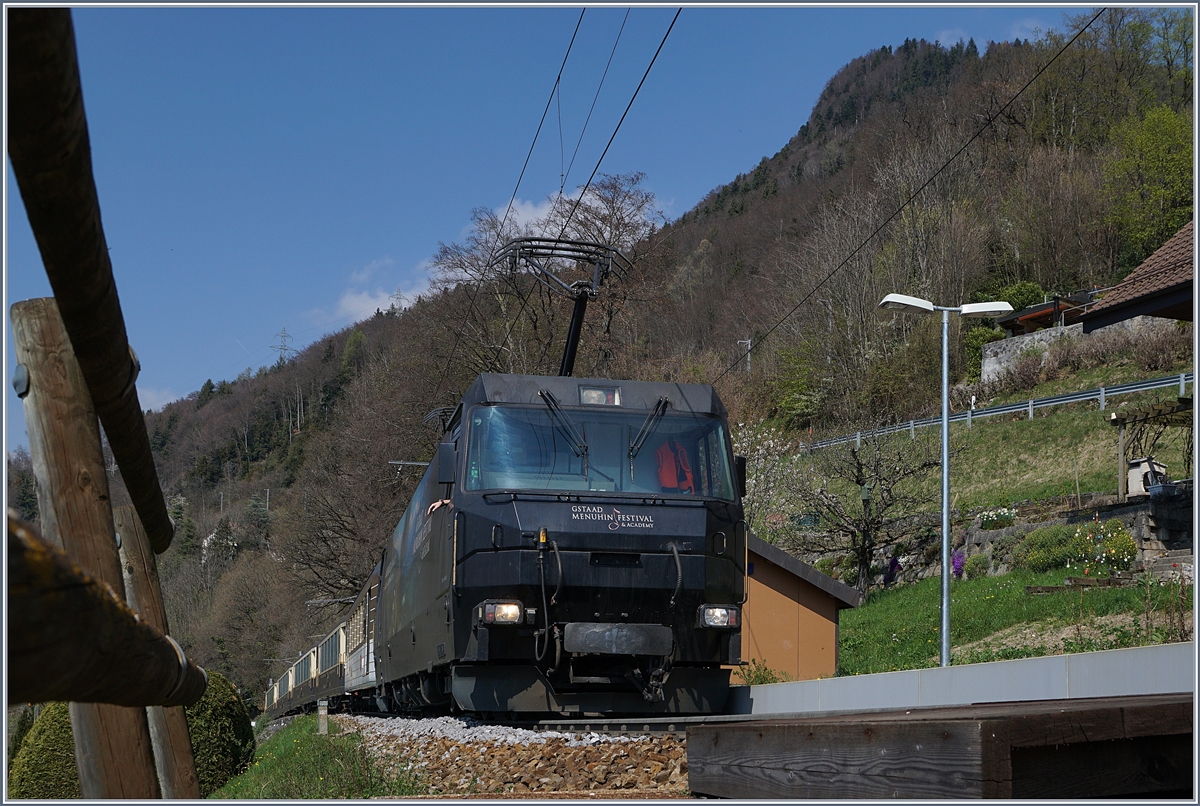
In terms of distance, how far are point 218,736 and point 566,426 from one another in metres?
6.97

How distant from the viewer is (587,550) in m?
9.78

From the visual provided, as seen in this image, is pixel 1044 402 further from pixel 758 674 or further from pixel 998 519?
pixel 758 674

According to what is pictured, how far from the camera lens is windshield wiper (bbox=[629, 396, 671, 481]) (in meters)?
10.5

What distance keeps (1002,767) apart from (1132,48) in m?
72.0

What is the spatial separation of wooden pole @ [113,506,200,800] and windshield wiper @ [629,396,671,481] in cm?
545

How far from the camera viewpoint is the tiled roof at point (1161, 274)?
Answer: 16.1 metres

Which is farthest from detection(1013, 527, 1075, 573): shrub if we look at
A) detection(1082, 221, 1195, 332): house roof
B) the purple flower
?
detection(1082, 221, 1195, 332): house roof

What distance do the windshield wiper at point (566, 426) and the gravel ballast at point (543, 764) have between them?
274 centimetres

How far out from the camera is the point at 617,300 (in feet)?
122

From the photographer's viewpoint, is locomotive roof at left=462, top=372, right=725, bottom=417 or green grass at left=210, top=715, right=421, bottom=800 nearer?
green grass at left=210, top=715, right=421, bottom=800

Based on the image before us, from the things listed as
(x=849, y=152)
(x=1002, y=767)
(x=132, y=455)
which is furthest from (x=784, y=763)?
(x=849, y=152)

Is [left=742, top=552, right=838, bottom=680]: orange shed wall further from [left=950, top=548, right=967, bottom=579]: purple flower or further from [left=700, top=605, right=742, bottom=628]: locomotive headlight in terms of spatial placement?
[left=950, top=548, right=967, bottom=579]: purple flower

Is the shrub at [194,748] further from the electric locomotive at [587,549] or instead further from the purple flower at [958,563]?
the purple flower at [958,563]

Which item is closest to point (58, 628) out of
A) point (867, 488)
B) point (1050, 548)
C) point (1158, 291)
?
point (1158, 291)
